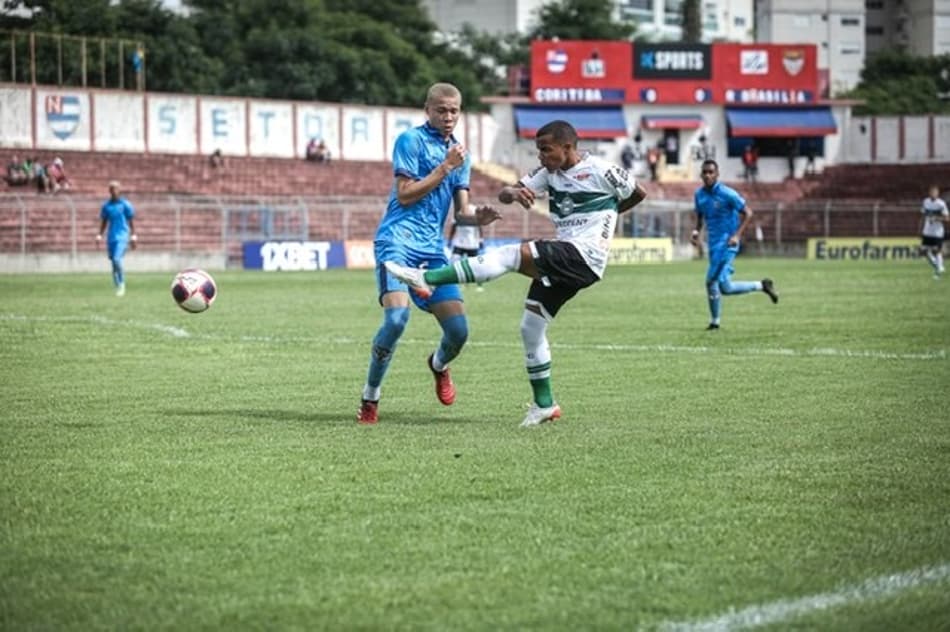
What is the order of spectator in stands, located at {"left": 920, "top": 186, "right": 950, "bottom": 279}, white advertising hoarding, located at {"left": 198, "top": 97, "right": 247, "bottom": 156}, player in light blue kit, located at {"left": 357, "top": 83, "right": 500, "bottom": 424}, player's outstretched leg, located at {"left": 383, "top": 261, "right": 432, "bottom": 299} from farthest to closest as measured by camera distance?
white advertising hoarding, located at {"left": 198, "top": 97, "right": 247, "bottom": 156}
spectator in stands, located at {"left": 920, "top": 186, "right": 950, "bottom": 279}
player in light blue kit, located at {"left": 357, "top": 83, "right": 500, "bottom": 424}
player's outstretched leg, located at {"left": 383, "top": 261, "right": 432, "bottom": 299}

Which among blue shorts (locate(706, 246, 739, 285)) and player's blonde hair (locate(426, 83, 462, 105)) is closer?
player's blonde hair (locate(426, 83, 462, 105))

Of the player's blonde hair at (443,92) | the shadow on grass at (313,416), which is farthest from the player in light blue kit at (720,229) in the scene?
the player's blonde hair at (443,92)

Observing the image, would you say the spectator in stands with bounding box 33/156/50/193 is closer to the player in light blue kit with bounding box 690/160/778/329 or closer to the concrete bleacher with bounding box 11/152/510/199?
the concrete bleacher with bounding box 11/152/510/199

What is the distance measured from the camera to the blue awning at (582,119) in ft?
242

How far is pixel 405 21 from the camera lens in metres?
98.1

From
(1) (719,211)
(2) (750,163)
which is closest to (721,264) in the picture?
(1) (719,211)

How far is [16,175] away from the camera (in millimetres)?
50375

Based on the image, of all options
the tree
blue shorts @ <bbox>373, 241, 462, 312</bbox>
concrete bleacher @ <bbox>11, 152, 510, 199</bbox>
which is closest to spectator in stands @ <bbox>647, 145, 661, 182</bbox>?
concrete bleacher @ <bbox>11, 152, 510, 199</bbox>

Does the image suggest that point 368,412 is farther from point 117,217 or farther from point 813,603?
point 117,217

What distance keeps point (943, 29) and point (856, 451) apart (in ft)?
408

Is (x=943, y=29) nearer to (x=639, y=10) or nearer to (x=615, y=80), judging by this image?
(x=639, y=10)

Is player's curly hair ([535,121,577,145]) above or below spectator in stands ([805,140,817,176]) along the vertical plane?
below

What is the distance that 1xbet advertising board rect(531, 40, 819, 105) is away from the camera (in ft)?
246

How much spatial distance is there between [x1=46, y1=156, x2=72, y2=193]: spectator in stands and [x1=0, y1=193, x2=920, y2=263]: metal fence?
1.23 metres
